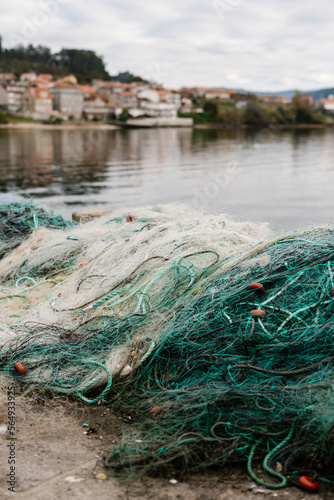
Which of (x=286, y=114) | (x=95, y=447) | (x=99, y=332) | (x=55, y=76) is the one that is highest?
(x=55, y=76)

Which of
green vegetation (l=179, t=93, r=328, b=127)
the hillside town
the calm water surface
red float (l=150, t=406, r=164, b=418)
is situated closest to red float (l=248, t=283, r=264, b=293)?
red float (l=150, t=406, r=164, b=418)

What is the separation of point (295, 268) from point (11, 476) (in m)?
2.47

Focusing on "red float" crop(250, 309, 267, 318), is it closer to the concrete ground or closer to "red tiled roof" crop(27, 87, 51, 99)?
the concrete ground

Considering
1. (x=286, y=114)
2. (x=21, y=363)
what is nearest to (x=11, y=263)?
(x=21, y=363)

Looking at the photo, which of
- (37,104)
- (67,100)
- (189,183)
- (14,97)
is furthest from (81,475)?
(14,97)

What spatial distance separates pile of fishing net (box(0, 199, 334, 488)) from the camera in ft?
9.28

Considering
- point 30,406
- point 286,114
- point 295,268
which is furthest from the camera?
point 286,114

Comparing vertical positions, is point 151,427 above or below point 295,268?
below

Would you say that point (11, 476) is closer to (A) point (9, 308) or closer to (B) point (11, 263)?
(A) point (9, 308)

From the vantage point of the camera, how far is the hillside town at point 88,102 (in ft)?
329

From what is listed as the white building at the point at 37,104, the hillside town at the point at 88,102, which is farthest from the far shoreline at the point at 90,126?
the white building at the point at 37,104

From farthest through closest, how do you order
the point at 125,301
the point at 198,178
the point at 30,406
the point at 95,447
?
the point at 198,178, the point at 125,301, the point at 30,406, the point at 95,447

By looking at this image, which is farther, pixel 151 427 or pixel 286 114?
pixel 286 114

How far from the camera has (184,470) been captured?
108 inches
